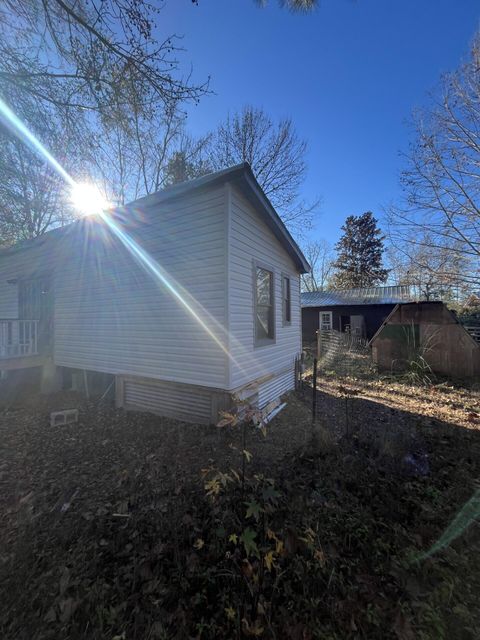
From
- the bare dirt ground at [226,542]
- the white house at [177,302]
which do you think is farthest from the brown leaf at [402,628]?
the white house at [177,302]

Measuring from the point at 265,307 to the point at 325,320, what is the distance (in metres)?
14.4

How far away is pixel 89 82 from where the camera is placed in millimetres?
4332

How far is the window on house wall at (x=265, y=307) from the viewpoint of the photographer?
20.3ft

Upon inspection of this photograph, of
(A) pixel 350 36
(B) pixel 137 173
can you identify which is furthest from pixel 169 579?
(B) pixel 137 173

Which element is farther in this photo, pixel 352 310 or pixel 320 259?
pixel 320 259

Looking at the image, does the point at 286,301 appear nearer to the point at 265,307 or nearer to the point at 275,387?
the point at 265,307

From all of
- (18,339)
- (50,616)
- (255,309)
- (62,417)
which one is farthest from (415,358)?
(18,339)

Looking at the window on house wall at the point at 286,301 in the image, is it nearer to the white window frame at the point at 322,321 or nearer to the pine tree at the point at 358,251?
the white window frame at the point at 322,321

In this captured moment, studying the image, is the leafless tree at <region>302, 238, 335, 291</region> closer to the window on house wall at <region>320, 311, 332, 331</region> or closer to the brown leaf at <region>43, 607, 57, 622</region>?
the window on house wall at <region>320, 311, 332, 331</region>

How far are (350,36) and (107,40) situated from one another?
5.10 metres

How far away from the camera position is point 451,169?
30.6ft

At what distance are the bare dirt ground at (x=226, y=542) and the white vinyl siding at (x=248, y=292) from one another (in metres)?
1.34

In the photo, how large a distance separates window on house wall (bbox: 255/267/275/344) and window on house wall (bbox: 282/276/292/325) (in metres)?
0.96

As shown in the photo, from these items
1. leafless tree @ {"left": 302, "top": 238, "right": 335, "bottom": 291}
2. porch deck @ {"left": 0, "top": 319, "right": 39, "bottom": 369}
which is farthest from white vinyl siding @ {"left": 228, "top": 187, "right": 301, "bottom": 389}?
leafless tree @ {"left": 302, "top": 238, "right": 335, "bottom": 291}
